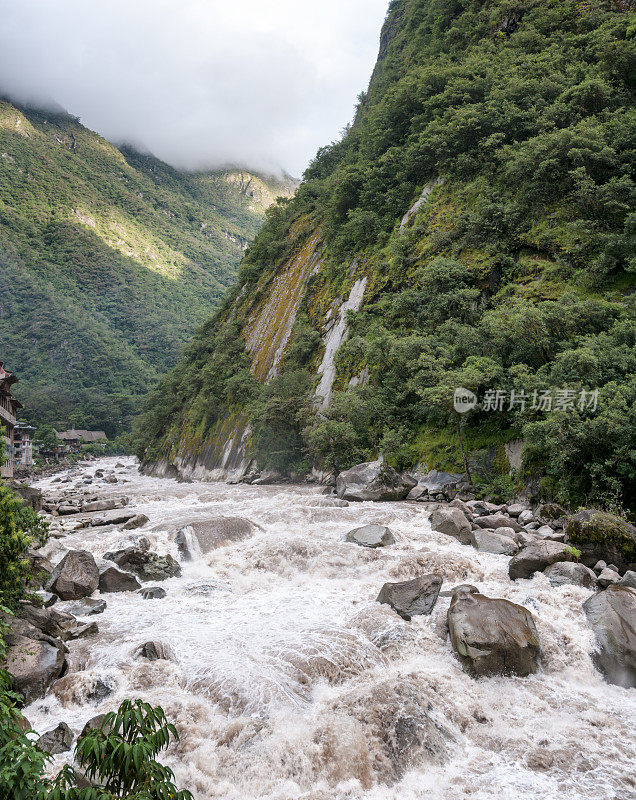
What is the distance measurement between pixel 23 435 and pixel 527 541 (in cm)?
6398

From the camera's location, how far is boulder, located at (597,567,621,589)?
32.7 feet

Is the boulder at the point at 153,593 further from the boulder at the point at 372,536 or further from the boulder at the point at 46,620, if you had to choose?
the boulder at the point at 372,536

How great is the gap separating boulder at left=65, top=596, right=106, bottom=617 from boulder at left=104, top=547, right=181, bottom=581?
1.78m

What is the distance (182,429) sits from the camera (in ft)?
175

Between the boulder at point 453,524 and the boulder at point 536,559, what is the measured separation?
2699 mm

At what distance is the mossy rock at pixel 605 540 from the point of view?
11.0 m

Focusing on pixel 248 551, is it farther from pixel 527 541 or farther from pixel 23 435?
pixel 23 435

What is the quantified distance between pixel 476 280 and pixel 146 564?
20811 millimetres

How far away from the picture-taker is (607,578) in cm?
1004

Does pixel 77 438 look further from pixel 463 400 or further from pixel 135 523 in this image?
pixel 463 400

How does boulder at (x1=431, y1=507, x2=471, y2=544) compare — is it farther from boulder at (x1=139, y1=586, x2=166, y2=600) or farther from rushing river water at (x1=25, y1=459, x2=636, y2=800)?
boulder at (x1=139, y1=586, x2=166, y2=600)

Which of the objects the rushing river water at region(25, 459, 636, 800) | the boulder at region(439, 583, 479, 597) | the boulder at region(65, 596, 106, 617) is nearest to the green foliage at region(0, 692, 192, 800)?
the rushing river water at region(25, 459, 636, 800)

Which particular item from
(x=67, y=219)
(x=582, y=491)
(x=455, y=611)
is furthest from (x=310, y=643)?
(x=67, y=219)

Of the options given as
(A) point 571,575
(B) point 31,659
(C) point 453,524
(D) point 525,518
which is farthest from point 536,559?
(B) point 31,659
